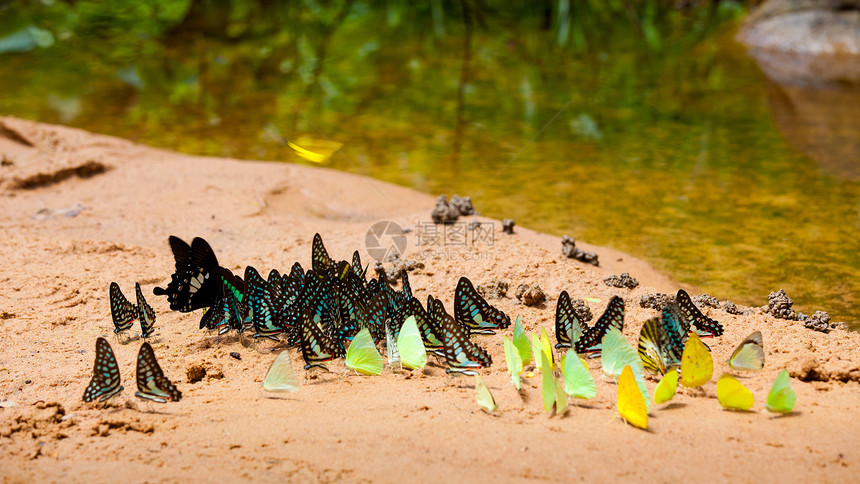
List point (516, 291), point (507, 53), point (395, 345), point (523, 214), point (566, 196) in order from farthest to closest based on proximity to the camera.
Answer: point (507, 53) → point (566, 196) → point (523, 214) → point (516, 291) → point (395, 345)

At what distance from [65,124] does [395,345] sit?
18.2 feet

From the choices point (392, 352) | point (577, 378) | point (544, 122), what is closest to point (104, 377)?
point (392, 352)

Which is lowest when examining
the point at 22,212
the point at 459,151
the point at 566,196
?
the point at 22,212

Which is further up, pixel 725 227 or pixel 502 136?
pixel 502 136

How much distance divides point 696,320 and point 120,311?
94.8 inches

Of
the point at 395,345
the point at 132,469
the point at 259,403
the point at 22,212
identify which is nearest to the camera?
the point at 132,469

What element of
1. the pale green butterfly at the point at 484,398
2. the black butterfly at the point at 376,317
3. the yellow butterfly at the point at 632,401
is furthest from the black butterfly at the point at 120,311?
the yellow butterfly at the point at 632,401

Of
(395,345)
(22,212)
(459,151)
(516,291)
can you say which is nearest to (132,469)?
(395,345)

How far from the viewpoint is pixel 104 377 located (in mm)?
2389

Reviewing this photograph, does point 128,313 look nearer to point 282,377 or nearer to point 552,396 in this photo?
point 282,377

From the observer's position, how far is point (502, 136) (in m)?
6.68

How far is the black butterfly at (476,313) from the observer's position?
9.99 feet

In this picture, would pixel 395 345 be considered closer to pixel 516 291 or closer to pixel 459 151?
pixel 516 291

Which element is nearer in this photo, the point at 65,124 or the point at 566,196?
the point at 566,196
